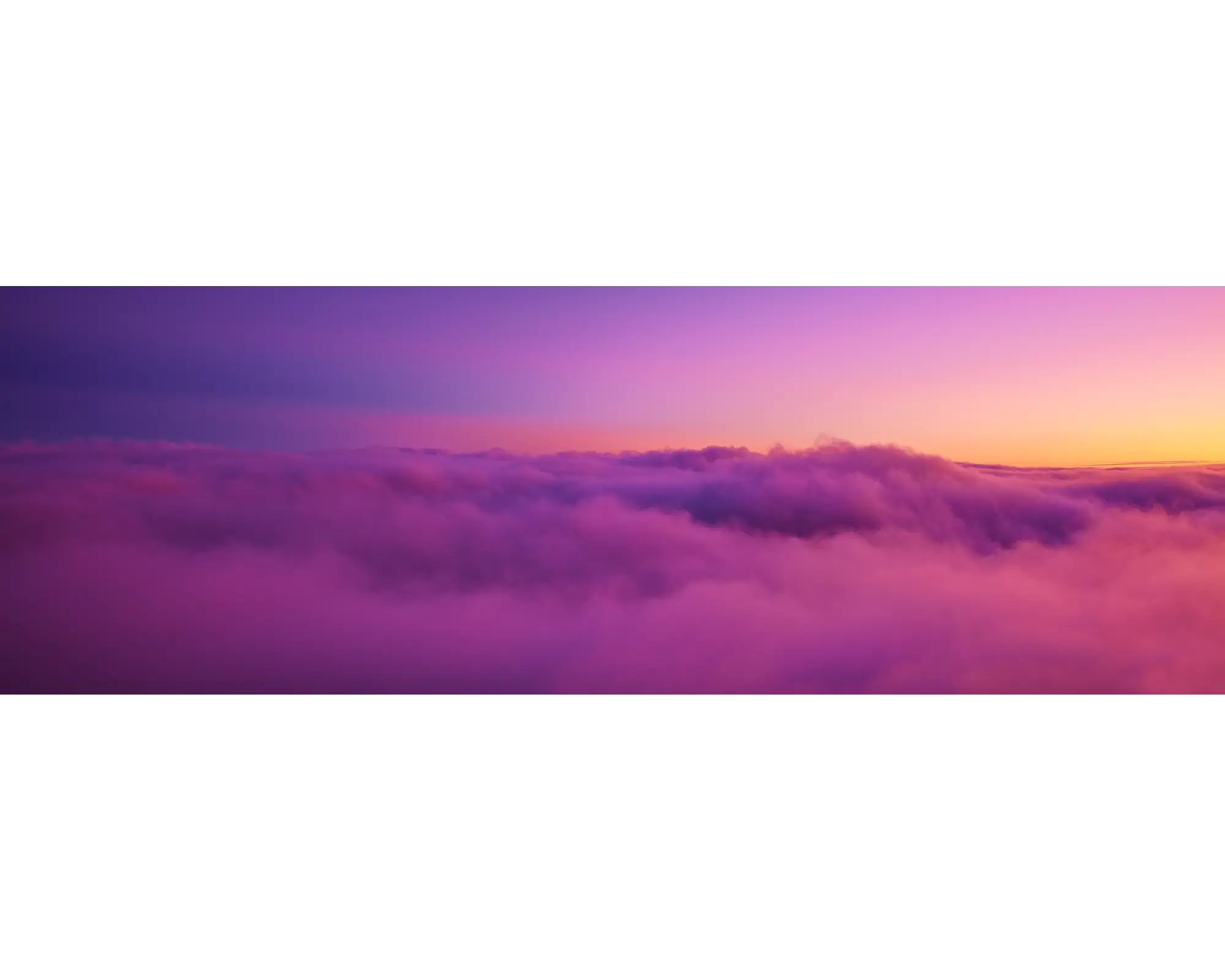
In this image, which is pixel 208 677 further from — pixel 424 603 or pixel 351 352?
pixel 351 352

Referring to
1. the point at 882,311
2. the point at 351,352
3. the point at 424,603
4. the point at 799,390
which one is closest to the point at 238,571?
the point at 424,603

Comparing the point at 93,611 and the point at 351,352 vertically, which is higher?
the point at 351,352

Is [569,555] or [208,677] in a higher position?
[569,555]

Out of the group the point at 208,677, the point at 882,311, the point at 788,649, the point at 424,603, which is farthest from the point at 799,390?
the point at 208,677

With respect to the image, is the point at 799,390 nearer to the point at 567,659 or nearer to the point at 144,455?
the point at 567,659

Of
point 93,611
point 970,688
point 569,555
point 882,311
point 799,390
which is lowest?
point 970,688

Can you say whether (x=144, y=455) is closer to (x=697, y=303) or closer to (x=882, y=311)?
(x=697, y=303)

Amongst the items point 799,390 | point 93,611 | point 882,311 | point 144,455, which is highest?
point 882,311
